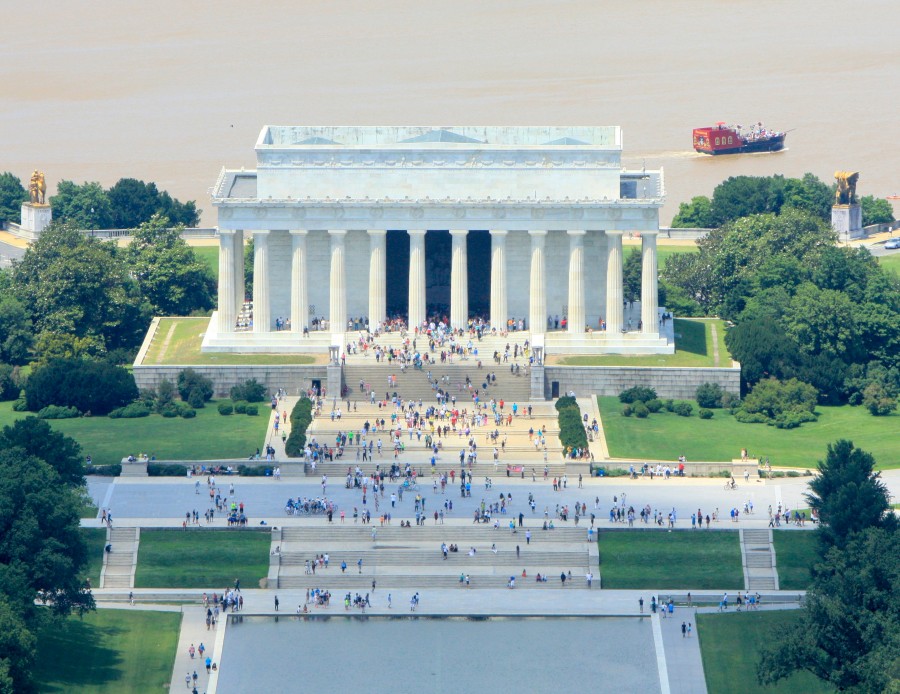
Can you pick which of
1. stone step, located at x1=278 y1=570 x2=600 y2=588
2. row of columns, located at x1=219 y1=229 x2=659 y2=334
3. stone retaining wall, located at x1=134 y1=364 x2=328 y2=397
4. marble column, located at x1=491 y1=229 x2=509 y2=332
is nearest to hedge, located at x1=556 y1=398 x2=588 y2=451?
row of columns, located at x1=219 y1=229 x2=659 y2=334

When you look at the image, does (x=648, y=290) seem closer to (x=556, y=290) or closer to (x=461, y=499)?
(x=556, y=290)

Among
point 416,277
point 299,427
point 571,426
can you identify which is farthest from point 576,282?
point 299,427

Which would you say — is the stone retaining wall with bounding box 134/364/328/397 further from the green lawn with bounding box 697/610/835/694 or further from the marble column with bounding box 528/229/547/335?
the green lawn with bounding box 697/610/835/694

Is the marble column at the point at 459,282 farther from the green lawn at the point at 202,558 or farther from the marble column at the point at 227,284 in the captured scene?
the green lawn at the point at 202,558

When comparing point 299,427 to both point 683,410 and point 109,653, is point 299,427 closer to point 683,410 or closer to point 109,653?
point 683,410

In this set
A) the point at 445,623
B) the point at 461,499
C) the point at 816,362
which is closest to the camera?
the point at 445,623

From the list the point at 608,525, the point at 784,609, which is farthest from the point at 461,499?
the point at 784,609
